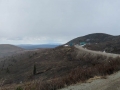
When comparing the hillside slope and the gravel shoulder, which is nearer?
the gravel shoulder

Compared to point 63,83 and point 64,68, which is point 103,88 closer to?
point 63,83

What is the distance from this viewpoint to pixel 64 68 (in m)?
43.3

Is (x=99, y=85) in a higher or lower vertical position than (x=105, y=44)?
lower

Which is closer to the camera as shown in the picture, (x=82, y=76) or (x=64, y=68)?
(x=82, y=76)

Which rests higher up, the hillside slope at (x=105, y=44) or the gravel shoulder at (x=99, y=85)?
the hillside slope at (x=105, y=44)

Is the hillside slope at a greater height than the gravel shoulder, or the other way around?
the hillside slope

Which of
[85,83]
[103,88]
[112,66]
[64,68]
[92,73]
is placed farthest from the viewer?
[64,68]

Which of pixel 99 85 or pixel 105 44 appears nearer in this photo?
pixel 99 85

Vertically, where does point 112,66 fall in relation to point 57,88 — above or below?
above

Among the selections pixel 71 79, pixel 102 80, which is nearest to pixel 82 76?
pixel 71 79

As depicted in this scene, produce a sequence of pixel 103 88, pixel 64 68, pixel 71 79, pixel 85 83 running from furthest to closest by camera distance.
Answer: pixel 64 68 → pixel 71 79 → pixel 85 83 → pixel 103 88

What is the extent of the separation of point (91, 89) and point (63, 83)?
3.17 meters

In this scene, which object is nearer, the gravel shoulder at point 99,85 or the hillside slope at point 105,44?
the gravel shoulder at point 99,85

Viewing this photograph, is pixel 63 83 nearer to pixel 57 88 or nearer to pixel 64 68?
pixel 57 88
